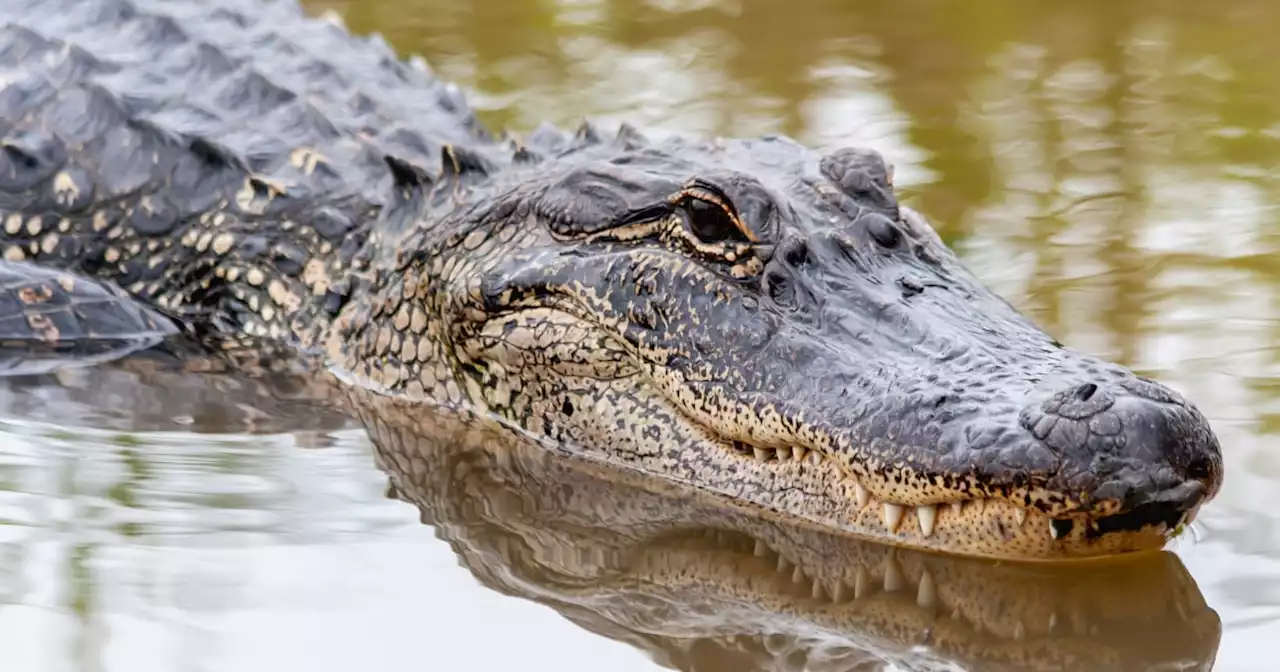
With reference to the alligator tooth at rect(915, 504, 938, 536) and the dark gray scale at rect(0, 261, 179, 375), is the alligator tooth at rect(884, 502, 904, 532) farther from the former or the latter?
the dark gray scale at rect(0, 261, 179, 375)

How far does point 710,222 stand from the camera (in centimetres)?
477

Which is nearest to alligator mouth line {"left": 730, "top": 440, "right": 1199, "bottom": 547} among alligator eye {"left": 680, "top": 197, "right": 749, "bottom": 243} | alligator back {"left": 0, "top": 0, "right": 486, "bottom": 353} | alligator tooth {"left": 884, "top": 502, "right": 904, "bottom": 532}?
alligator tooth {"left": 884, "top": 502, "right": 904, "bottom": 532}

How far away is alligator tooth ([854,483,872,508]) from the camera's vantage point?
4.14 meters

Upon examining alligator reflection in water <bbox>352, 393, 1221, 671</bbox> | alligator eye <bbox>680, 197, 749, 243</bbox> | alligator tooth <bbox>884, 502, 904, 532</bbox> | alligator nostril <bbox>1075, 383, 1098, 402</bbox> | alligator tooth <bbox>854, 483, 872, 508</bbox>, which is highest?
alligator eye <bbox>680, 197, 749, 243</bbox>

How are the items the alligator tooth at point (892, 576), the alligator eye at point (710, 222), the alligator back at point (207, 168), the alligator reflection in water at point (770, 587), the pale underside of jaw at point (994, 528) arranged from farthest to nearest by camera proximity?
the alligator back at point (207, 168)
the alligator eye at point (710, 222)
the alligator tooth at point (892, 576)
the pale underside of jaw at point (994, 528)
the alligator reflection in water at point (770, 587)

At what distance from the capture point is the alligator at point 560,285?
3.89 metres

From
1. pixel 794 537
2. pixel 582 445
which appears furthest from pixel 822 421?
pixel 582 445

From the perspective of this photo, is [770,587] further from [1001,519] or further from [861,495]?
[1001,519]

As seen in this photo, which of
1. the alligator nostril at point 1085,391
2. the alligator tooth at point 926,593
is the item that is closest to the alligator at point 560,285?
the alligator nostril at point 1085,391

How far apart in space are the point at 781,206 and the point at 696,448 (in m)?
0.70

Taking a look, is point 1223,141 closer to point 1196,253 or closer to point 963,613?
point 1196,253

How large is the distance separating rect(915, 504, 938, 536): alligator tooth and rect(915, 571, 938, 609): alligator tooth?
10 centimetres

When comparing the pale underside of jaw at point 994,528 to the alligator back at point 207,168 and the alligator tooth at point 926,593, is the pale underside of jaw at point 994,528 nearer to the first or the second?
the alligator tooth at point 926,593

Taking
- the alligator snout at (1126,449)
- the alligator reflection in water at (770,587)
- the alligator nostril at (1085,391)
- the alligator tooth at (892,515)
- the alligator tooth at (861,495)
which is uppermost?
the alligator nostril at (1085,391)
